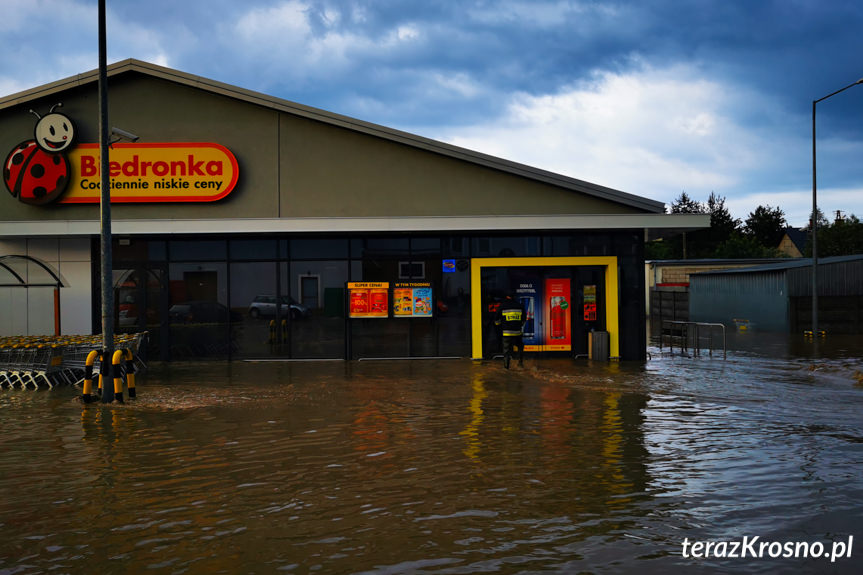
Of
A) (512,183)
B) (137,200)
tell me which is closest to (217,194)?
(137,200)

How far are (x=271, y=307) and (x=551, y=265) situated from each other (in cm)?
744

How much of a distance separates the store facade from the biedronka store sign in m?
0.04

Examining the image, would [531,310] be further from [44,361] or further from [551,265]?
[44,361]

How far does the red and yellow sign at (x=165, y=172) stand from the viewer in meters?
19.2

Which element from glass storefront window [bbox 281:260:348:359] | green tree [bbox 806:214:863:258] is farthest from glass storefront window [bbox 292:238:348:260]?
green tree [bbox 806:214:863:258]

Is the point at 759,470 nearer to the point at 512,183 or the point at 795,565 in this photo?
the point at 795,565

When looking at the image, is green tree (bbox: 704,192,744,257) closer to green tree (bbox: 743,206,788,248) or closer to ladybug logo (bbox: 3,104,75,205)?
green tree (bbox: 743,206,788,248)

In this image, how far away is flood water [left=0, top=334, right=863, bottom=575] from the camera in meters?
5.40

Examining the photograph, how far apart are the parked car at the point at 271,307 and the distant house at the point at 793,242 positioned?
88488mm

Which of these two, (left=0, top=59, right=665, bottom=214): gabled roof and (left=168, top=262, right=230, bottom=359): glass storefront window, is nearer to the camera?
(left=0, top=59, right=665, bottom=214): gabled roof

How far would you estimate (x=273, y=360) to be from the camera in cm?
1969

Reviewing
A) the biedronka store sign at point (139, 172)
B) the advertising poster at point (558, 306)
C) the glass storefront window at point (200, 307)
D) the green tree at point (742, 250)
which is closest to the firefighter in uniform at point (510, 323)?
the advertising poster at point (558, 306)

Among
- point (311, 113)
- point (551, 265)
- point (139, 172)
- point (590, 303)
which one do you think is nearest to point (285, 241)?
point (311, 113)

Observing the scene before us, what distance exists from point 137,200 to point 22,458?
11.9 meters
